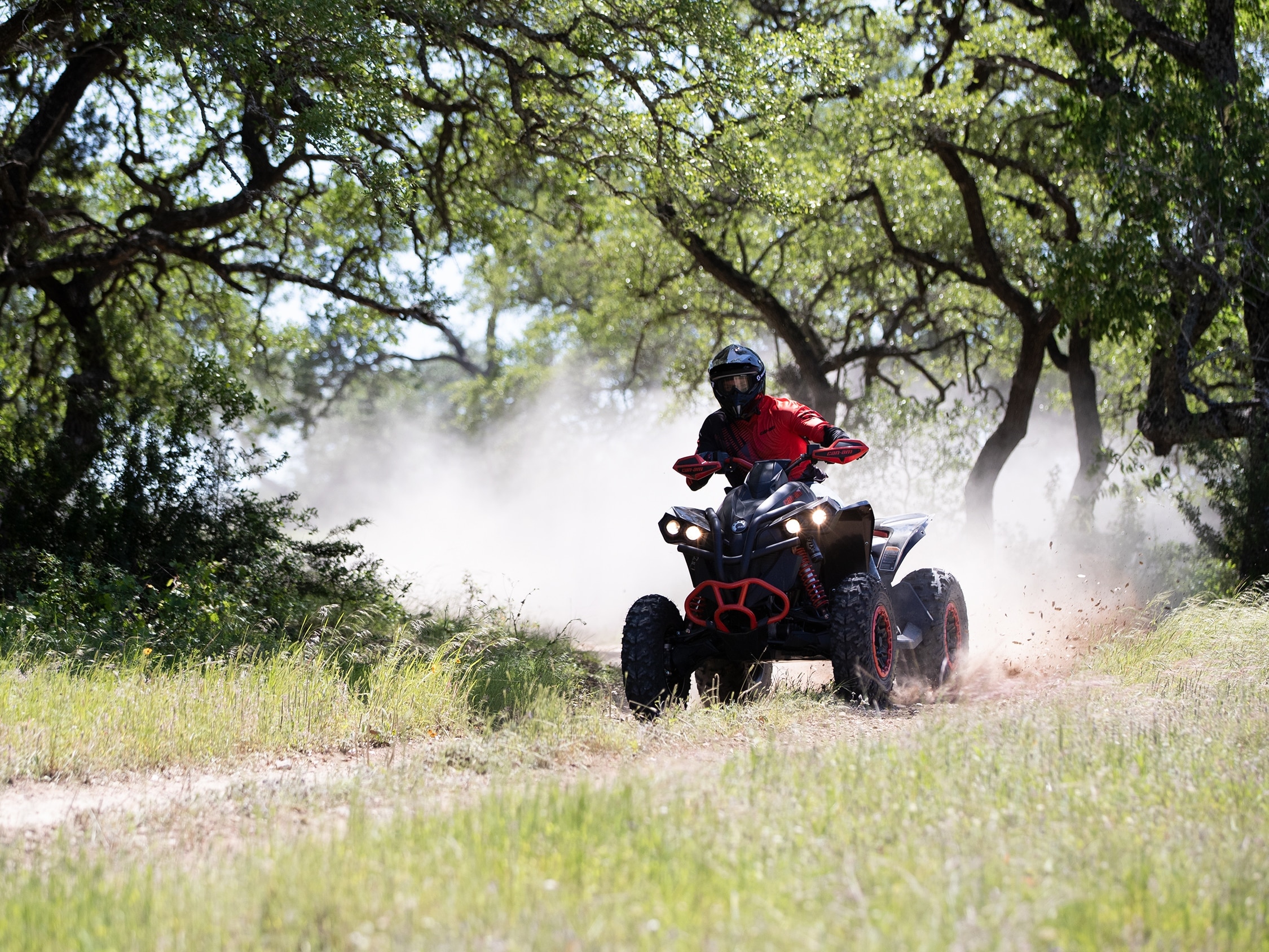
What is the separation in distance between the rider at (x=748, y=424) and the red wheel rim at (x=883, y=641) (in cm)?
91

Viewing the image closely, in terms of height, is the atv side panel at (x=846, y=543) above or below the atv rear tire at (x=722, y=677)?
above

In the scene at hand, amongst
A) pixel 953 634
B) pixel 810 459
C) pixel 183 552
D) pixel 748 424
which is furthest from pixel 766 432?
pixel 183 552

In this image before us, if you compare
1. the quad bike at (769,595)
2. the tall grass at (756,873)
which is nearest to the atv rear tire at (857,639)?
the quad bike at (769,595)

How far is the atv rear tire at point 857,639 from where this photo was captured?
6.23 metres

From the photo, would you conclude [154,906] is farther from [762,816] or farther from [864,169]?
[864,169]

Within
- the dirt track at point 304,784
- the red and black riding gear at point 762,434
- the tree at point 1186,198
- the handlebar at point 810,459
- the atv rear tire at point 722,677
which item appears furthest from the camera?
the tree at point 1186,198

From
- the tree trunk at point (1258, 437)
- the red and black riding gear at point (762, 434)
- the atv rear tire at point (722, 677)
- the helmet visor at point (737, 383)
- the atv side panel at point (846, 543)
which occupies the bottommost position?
the atv rear tire at point (722, 677)

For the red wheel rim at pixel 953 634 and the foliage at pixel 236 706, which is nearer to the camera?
the foliage at pixel 236 706

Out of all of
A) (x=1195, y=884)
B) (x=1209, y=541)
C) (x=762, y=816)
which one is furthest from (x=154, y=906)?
(x=1209, y=541)

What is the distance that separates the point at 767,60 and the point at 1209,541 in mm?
7137

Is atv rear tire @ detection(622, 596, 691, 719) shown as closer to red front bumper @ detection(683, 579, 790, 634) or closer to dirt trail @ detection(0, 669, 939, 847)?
red front bumper @ detection(683, 579, 790, 634)

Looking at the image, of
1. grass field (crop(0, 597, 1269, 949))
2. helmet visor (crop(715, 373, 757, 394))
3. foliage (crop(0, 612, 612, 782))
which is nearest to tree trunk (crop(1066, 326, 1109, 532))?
helmet visor (crop(715, 373, 757, 394))

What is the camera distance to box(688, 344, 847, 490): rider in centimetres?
693

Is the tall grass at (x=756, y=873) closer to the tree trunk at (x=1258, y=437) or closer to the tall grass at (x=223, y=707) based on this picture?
the tall grass at (x=223, y=707)
